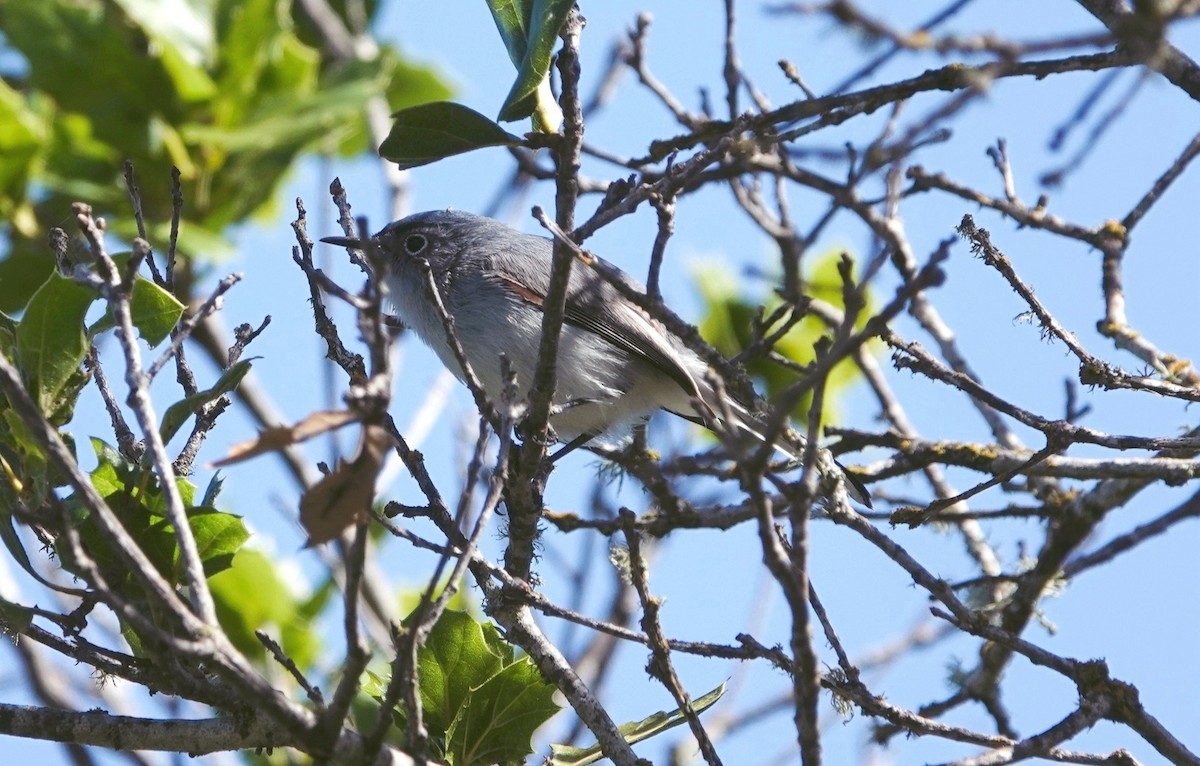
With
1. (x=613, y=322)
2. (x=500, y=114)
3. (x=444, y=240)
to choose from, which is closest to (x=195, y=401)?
(x=500, y=114)

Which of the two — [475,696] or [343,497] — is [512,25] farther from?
[475,696]

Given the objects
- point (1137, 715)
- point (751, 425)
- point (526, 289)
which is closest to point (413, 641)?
point (1137, 715)

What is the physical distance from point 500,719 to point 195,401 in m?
1.02

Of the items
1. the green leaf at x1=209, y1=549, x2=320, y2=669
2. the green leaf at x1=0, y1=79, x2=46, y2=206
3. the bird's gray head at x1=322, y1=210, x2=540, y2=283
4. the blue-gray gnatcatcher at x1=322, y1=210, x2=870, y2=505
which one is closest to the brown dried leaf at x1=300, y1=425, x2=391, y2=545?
the blue-gray gnatcatcher at x1=322, y1=210, x2=870, y2=505

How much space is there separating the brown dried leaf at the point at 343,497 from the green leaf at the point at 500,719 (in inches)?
40.1

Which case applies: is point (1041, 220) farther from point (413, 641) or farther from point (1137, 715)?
point (413, 641)

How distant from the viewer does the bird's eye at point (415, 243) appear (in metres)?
5.18

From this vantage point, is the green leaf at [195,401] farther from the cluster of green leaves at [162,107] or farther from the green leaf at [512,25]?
the cluster of green leaves at [162,107]

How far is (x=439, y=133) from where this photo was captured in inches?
111

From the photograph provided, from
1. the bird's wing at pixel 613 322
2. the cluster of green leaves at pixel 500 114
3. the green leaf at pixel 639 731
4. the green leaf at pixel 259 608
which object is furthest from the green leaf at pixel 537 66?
the green leaf at pixel 259 608

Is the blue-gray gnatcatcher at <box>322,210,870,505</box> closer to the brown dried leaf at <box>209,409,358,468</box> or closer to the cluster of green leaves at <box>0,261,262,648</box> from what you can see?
the cluster of green leaves at <box>0,261,262,648</box>

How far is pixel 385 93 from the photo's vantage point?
224 inches

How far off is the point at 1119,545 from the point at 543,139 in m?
2.31

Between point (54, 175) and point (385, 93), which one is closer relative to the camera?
point (54, 175)
